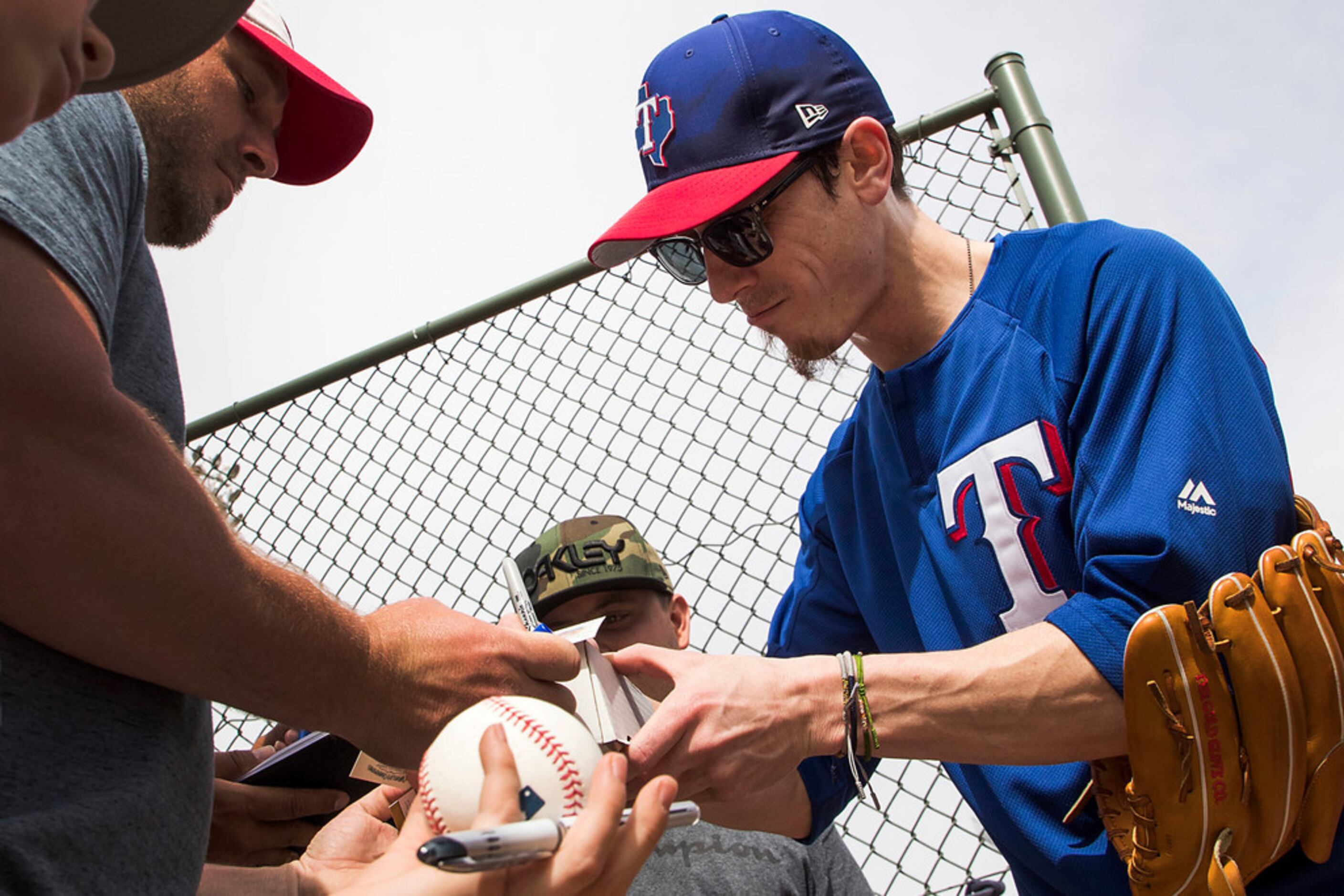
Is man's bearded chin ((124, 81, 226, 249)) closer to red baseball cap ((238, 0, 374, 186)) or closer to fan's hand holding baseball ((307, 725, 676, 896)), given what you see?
red baseball cap ((238, 0, 374, 186))

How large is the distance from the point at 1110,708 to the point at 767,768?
0.52 meters

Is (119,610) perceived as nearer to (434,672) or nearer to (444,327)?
(434,672)

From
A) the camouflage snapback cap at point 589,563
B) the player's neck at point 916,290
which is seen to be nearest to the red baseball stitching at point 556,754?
the player's neck at point 916,290

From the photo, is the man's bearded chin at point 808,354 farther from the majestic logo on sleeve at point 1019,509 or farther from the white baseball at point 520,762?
the white baseball at point 520,762

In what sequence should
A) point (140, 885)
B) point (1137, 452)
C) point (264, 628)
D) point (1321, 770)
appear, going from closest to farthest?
point (140, 885) → point (264, 628) → point (1321, 770) → point (1137, 452)

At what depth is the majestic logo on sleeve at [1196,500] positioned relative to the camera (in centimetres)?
155

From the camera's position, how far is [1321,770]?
59.8 inches

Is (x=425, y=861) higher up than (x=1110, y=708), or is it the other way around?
(x=425, y=861)

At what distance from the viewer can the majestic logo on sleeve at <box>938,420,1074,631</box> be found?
1.74 metres

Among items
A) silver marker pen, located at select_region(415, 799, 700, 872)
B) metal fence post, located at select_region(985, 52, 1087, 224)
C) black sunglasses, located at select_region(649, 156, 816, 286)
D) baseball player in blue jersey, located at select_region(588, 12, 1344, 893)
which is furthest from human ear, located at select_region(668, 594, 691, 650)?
silver marker pen, located at select_region(415, 799, 700, 872)

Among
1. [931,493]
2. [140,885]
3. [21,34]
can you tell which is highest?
[21,34]

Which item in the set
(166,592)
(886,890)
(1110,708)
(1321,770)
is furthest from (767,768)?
(886,890)

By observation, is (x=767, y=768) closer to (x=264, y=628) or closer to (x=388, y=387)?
(x=264, y=628)

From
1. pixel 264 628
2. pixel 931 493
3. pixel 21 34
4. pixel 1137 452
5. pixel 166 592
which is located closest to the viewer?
pixel 21 34
